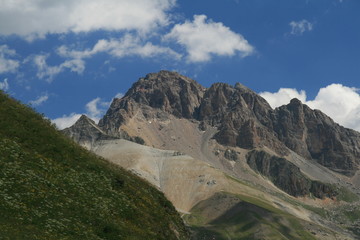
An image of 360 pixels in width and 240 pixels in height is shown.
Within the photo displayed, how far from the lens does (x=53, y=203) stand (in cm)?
3198

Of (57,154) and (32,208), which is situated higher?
(57,154)

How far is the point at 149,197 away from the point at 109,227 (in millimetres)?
11024

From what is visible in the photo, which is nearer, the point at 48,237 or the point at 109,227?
the point at 48,237

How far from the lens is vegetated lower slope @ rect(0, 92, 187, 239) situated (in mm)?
29403

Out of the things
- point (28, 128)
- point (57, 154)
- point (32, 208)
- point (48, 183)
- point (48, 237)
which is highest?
point (28, 128)

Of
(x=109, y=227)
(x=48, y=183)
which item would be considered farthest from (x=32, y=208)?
(x=109, y=227)

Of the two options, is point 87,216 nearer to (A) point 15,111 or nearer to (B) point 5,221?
(B) point 5,221

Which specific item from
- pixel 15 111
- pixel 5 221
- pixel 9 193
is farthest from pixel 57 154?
pixel 5 221

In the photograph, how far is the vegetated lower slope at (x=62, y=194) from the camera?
1158 inches

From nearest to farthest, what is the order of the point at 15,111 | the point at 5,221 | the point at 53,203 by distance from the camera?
1. the point at 5,221
2. the point at 53,203
3. the point at 15,111

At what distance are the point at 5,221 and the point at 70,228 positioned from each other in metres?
4.79

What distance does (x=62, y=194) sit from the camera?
3388cm

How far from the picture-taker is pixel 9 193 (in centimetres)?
2994

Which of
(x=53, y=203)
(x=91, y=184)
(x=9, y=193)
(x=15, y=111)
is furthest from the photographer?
(x=15, y=111)
